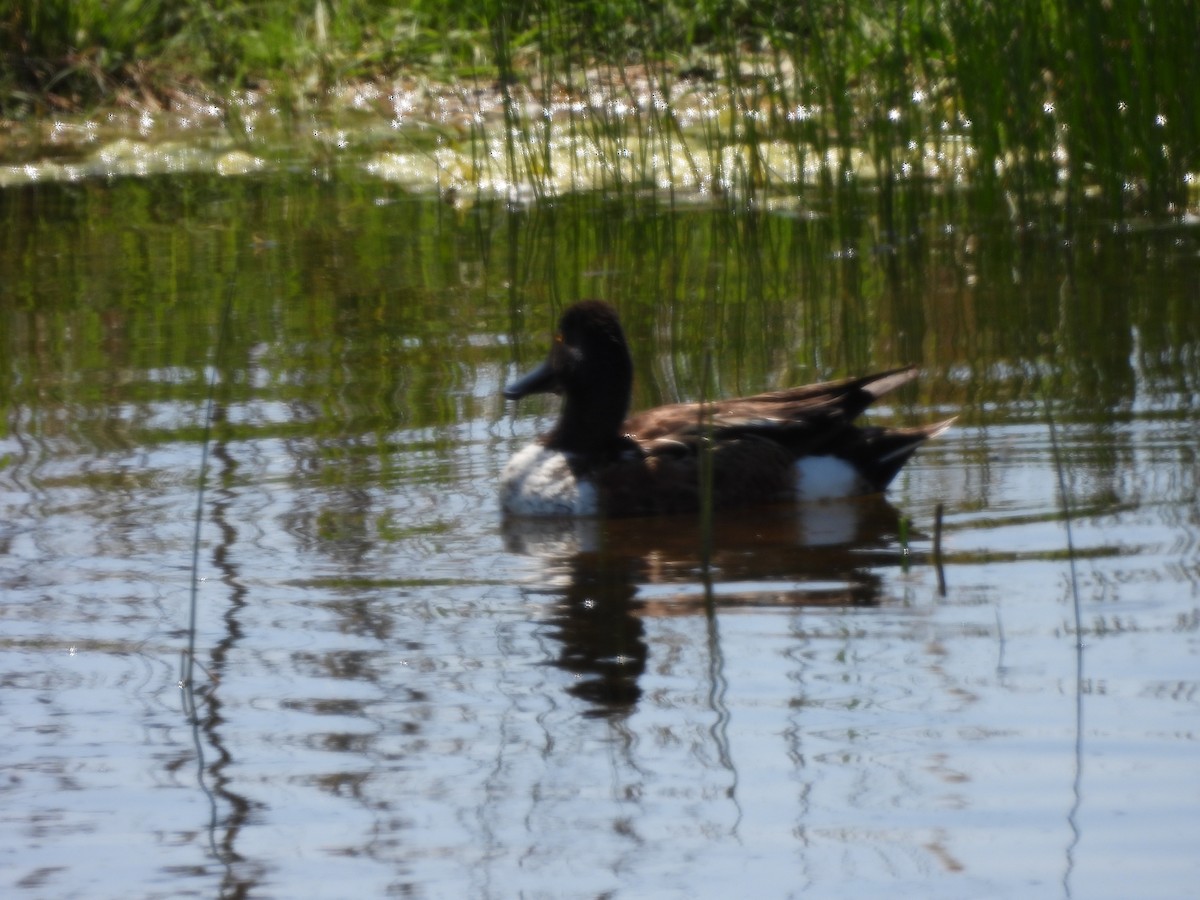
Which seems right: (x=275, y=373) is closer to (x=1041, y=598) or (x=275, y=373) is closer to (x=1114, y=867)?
(x=1041, y=598)

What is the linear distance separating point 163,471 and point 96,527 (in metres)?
0.56

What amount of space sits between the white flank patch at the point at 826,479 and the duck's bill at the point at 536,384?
2.62 ft

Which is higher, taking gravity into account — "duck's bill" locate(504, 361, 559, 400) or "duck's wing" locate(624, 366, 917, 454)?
"duck's bill" locate(504, 361, 559, 400)

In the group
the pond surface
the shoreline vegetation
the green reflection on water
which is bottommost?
the pond surface

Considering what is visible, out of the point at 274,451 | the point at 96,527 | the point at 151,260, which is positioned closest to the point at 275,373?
the point at 274,451

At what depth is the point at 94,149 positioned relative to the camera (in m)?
13.1

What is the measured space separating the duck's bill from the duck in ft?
0.26

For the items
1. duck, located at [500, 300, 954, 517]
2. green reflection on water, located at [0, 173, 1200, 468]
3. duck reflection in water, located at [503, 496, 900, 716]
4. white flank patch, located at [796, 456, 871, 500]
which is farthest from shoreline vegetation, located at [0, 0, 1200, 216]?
duck reflection in water, located at [503, 496, 900, 716]

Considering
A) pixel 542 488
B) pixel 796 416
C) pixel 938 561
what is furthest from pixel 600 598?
pixel 796 416

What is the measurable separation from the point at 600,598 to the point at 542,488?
1.01 metres

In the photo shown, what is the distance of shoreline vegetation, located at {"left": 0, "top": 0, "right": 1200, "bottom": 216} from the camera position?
7961 millimetres

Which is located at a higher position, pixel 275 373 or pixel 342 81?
pixel 342 81

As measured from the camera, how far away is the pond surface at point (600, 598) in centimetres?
325

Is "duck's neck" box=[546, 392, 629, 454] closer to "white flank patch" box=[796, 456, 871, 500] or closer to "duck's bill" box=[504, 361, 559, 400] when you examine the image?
"duck's bill" box=[504, 361, 559, 400]
